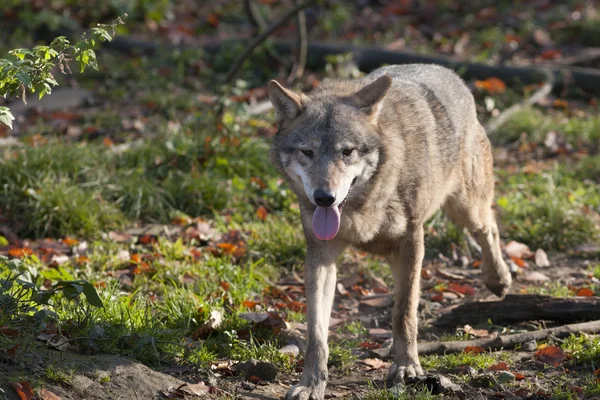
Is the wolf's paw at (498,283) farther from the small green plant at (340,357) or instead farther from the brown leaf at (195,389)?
the brown leaf at (195,389)

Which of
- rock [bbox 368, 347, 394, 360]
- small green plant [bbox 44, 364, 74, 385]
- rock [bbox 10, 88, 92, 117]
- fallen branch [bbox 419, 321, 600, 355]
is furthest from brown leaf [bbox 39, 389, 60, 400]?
rock [bbox 10, 88, 92, 117]

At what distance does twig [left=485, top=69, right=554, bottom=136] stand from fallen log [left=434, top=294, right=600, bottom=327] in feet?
13.9

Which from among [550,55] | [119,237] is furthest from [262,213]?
[550,55]

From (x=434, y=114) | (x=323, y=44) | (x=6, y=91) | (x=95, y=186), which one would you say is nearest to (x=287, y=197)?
(x=95, y=186)

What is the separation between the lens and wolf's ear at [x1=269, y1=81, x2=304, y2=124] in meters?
5.05

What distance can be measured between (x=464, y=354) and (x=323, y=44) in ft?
25.5

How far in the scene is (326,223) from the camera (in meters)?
4.75

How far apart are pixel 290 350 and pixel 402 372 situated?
80 cm

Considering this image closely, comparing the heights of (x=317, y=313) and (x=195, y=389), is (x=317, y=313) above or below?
above

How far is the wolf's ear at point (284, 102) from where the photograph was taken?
505 centimetres

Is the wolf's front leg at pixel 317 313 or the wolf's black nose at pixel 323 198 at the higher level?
the wolf's black nose at pixel 323 198

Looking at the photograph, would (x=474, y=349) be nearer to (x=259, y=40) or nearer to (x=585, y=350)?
(x=585, y=350)

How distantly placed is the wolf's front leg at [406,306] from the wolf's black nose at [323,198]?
78cm

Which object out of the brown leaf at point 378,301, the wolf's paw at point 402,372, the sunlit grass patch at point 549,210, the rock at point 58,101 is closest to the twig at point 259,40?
the rock at point 58,101
